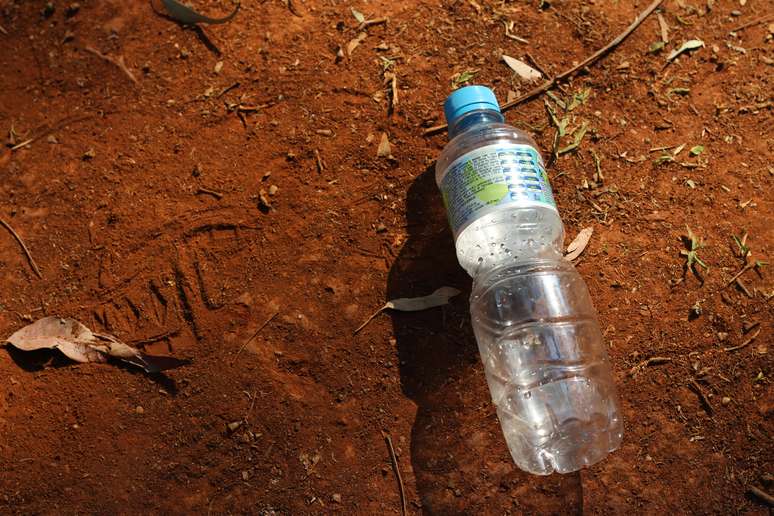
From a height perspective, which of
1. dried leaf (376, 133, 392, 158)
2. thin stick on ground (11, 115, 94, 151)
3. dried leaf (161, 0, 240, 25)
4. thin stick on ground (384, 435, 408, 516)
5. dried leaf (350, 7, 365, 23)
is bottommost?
thin stick on ground (384, 435, 408, 516)

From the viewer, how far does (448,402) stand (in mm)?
2322

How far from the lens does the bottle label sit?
211cm

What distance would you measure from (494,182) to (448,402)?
823 millimetres

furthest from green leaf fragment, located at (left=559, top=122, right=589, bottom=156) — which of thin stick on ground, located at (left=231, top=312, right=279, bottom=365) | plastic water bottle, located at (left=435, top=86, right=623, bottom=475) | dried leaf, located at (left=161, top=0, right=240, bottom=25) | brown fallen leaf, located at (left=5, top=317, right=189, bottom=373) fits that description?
brown fallen leaf, located at (left=5, top=317, right=189, bottom=373)

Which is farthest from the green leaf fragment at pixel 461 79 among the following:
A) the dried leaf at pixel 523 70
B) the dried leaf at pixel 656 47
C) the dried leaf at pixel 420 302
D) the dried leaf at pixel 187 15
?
the dried leaf at pixel 187 15

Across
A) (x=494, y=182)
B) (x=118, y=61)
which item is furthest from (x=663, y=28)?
(x=118, y=61)

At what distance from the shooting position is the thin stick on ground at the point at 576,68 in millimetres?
2691

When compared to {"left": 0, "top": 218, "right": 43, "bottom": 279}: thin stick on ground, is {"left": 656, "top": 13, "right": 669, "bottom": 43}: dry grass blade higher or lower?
higher

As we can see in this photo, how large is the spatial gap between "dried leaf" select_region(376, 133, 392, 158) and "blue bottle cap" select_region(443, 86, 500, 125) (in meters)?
0.37

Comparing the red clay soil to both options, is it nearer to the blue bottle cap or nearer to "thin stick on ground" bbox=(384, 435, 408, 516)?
"thin stick on ground" bbox=(384, 435, 408, 516)

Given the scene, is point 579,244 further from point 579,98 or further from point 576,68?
point 576,68

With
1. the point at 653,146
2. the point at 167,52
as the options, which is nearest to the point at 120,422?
the point at 167,52

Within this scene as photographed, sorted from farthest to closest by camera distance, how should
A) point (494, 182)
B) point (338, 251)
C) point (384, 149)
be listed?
1. point (384, 149)
2. point (338, 251)
3. point (494, 182)

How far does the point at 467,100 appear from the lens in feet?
7.54
